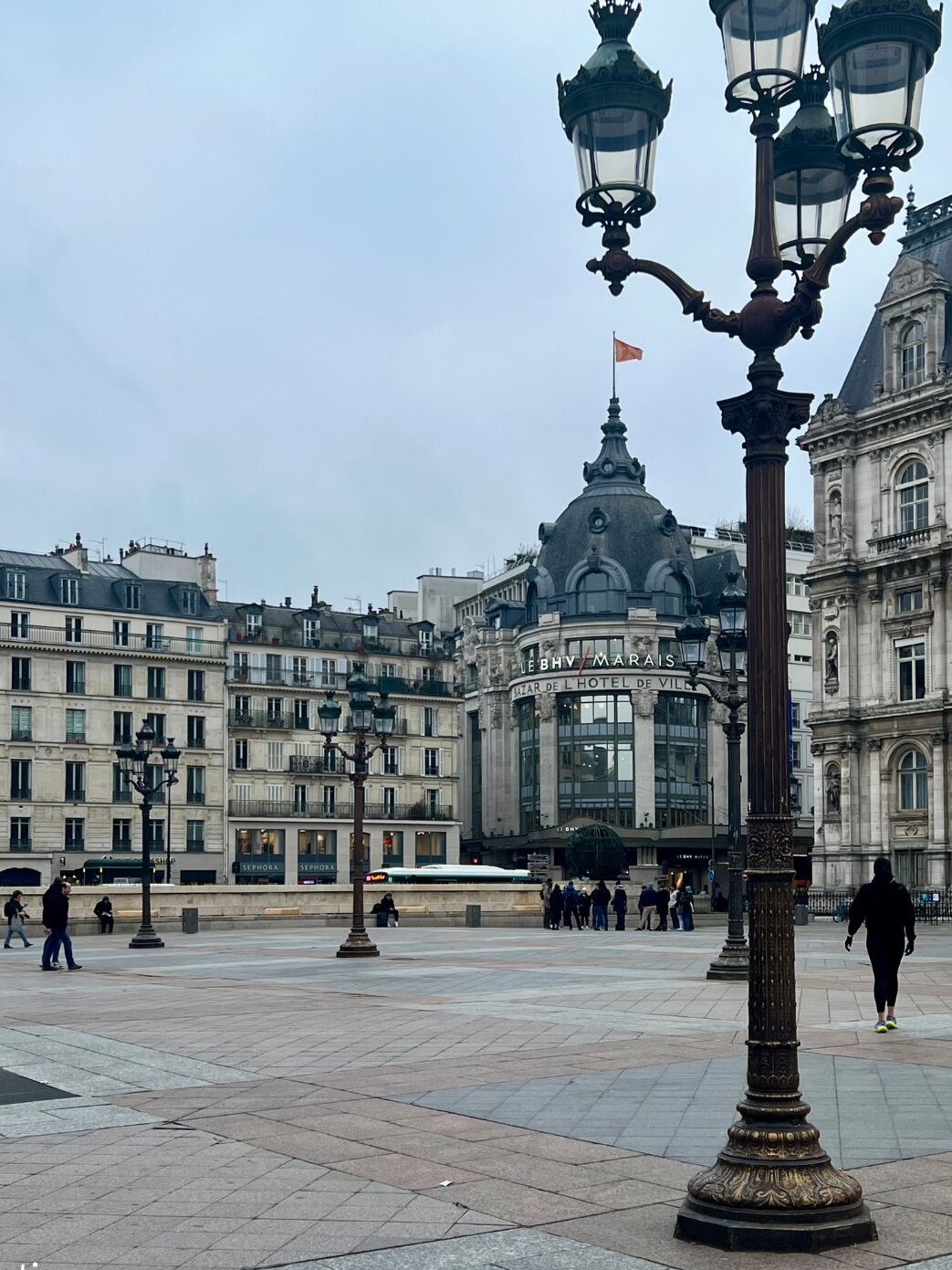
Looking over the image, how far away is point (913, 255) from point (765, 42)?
60796 mm

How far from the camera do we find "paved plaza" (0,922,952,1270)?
281 inches

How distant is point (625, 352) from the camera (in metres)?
71.9

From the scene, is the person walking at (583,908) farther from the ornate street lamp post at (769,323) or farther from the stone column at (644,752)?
the ornate street lamp post at (769,323)

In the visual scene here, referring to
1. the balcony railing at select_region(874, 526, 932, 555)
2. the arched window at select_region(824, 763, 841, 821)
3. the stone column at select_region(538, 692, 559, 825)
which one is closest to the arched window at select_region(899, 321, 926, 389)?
the balcony railing at select_region(874, 526, 932, 555)

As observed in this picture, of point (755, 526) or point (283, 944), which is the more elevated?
point (755, 526)

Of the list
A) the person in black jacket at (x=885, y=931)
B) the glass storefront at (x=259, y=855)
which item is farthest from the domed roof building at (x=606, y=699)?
the person in black jacket at (x=885, y=931)

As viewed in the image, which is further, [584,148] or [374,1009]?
[374,1009]

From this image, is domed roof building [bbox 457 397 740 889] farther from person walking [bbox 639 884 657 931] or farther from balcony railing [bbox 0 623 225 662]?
person walking [bbox 639 884 657 931]

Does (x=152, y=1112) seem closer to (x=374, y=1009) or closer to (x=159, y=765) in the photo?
(x=374, y=1009)

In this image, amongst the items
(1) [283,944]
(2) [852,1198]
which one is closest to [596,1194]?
(2) [852,1198]

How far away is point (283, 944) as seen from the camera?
3622 centimetres

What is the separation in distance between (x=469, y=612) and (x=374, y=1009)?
98.4 metres

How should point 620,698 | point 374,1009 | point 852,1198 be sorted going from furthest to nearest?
point 620,698, point 374,1009, point 852,1198

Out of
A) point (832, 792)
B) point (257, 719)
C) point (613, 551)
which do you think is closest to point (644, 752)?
point (613, 551)
